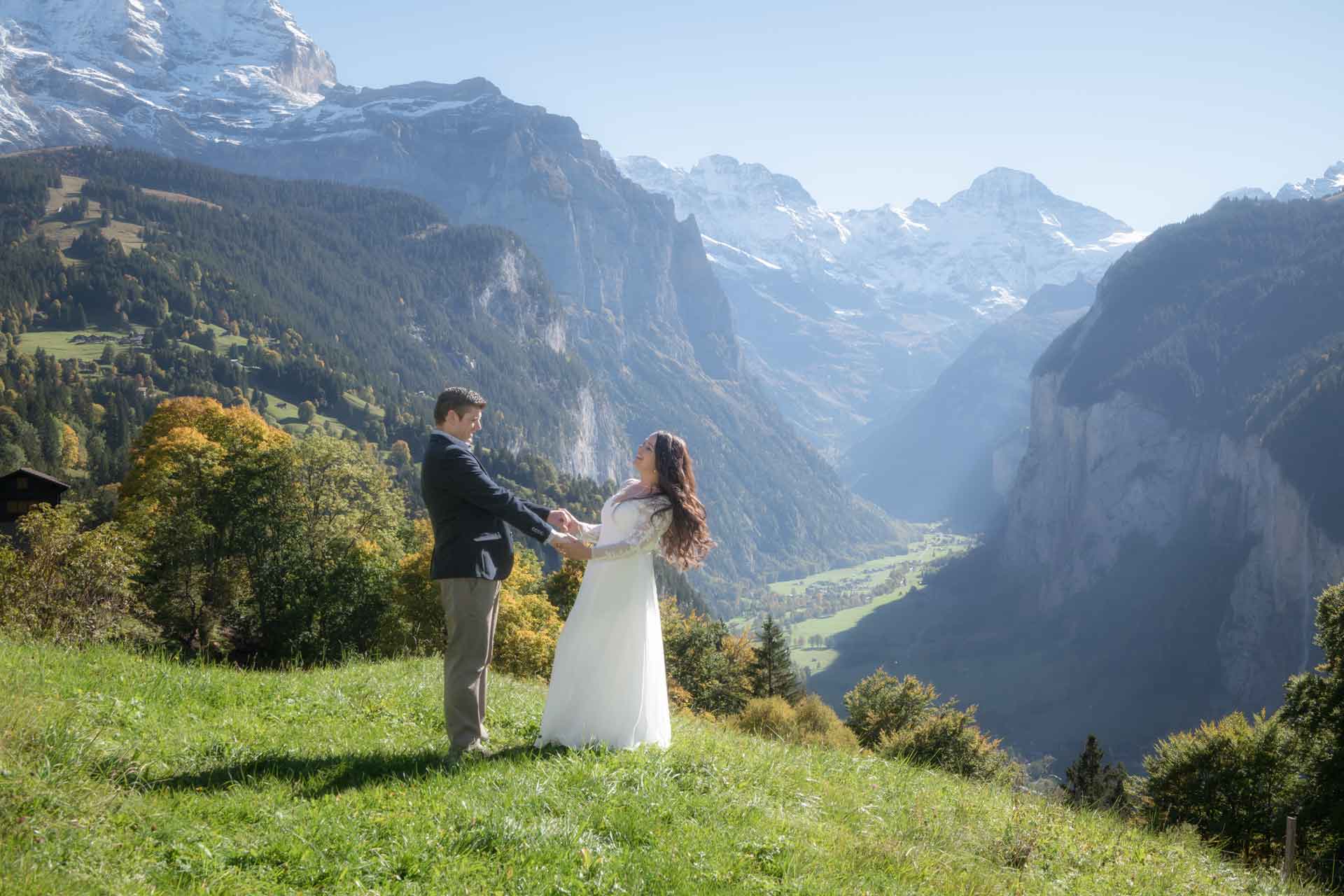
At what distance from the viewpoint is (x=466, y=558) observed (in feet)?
28.6

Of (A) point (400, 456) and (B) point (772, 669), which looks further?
(A) point (400, 456)

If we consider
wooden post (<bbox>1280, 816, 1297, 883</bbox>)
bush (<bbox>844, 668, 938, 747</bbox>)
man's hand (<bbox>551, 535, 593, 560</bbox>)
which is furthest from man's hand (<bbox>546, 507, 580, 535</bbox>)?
bush (<bbox>844, 668, 938, 747</bbox>)

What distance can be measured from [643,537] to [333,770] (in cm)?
371

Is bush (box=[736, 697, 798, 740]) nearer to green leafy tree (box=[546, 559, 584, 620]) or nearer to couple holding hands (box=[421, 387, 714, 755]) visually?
green leafy tree (box=[546, 559, 584, 620])

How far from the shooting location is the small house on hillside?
192ft

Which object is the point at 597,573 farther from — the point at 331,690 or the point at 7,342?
the point at 7,342

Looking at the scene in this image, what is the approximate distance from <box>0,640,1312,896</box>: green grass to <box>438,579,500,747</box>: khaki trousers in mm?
500

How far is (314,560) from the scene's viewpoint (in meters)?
41.8

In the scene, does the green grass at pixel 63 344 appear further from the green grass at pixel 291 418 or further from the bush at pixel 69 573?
the bush at pixel 69 573

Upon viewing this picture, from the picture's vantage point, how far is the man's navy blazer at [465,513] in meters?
8.68

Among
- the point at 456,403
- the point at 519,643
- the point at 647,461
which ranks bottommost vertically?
the point at 519,643

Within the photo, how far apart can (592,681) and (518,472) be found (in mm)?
173842

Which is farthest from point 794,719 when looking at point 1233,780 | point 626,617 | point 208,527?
point 626,617

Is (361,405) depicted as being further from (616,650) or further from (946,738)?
(616,650)
